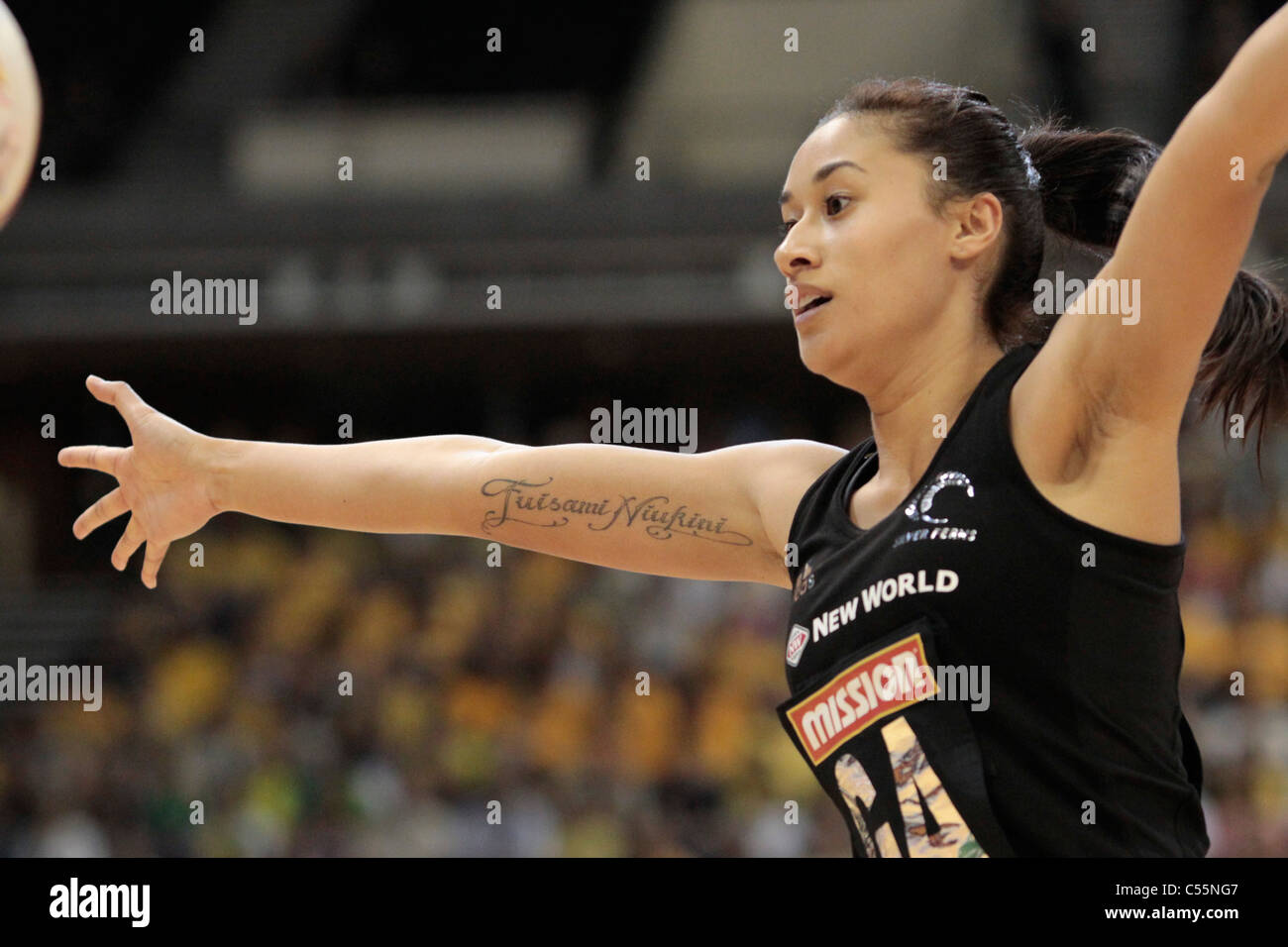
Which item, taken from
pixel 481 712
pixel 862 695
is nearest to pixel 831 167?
pixel 862 695

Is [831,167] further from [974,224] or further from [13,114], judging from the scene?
[13,114]

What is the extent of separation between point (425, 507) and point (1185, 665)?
4.59 metres

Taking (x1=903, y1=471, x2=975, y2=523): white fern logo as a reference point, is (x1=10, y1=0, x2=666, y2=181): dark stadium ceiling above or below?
above

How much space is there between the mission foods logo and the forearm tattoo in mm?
402

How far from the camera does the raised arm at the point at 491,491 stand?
2166mm

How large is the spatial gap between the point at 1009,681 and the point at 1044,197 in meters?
0.73

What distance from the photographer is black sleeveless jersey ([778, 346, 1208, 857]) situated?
1623 millimetres

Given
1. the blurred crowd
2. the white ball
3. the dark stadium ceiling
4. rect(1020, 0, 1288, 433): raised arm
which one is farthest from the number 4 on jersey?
the dark stadium ceiling

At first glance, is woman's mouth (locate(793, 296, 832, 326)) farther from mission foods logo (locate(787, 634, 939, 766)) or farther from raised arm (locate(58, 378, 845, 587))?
mission foods logo (locate(787, 634, 939, 766))

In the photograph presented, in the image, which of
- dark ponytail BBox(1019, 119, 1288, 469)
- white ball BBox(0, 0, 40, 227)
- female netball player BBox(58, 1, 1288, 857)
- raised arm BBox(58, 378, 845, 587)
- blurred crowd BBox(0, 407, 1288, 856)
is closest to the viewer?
female netball player BBox(58, 1, 1288, 857)

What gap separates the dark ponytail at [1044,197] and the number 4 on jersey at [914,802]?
571 millimetres

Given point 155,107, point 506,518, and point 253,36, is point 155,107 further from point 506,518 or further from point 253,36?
point 506,518

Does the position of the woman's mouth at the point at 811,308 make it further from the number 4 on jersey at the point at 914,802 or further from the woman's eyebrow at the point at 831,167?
the number 4 on jersey at the point at 914,802

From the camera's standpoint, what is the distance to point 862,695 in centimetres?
173
